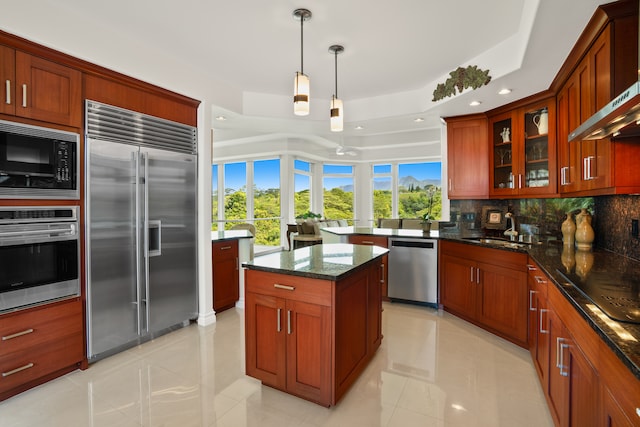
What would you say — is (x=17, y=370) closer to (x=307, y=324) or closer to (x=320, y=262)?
(x=307, y=324)

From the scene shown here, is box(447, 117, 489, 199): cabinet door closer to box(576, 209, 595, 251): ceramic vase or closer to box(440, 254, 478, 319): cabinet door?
box(440, 254, 478, 319): cabinet door

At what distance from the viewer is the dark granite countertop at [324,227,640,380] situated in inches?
37.4

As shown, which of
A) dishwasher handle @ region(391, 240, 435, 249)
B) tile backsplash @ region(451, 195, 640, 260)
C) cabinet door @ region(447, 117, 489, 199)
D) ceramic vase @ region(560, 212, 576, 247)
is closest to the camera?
tile backsplash @ region(451, 195, 640, 260)

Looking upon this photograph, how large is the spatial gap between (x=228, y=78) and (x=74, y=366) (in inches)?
121

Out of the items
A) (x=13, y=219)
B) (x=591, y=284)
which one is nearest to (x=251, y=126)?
(x=13, y=219)

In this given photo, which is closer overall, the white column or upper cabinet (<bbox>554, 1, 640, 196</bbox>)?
upper cabinet (<bbox>554, 1, 640, 196</bbox>)

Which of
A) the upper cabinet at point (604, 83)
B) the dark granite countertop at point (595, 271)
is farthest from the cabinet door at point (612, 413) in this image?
the upper cabinet at point (604, 83)

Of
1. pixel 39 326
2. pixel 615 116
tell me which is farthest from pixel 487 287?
pixel 39 326

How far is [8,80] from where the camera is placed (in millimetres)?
2076

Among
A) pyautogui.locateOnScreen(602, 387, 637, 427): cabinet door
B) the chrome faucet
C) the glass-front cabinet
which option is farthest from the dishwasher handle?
pyautogui.locateOnScreen(602, 387, 637, 427): cabinet door

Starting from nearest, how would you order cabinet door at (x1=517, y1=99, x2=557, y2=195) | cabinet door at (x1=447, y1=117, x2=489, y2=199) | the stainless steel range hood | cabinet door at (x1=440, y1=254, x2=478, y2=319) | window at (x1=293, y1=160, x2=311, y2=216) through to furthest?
the stainless steel range hood → cabinet door at (x1=517, y1=99, x2=557, y2=195) → cabinet door at (x1=440, y1=254, x2=478, y2=319) → cabinet door at (x1=447, y1=117, x2=489, y2=199) → window at (x1=293, y1=160, x2=311, y2=216)

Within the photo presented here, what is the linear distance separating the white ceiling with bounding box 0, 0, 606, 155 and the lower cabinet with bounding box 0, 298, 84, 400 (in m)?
1.90

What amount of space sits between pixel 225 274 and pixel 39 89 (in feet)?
8.02

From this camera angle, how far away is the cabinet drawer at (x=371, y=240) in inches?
162
